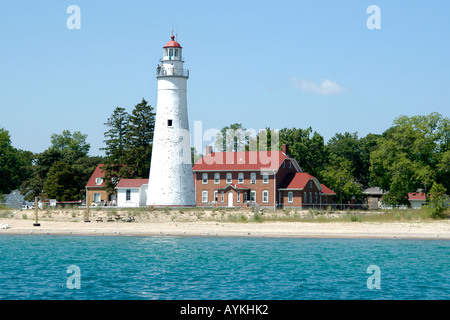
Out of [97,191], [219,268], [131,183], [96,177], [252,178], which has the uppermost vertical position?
[96,177]

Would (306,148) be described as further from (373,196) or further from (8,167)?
(8,167)

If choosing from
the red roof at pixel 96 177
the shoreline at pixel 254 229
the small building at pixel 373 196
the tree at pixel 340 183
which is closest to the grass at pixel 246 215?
the shoreline at pixel 254 229

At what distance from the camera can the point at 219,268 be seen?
1174 inches

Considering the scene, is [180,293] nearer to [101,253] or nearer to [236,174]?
[101,253]

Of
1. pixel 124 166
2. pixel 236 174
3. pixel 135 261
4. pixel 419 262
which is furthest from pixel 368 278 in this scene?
pixel 124 166

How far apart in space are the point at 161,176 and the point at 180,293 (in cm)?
3586

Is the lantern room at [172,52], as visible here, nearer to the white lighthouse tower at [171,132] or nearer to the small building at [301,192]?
the white lighthouse tower at [171,132]

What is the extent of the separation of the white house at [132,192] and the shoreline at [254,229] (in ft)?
67.1

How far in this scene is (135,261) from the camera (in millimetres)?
32469

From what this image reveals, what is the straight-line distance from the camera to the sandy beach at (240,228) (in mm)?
40781

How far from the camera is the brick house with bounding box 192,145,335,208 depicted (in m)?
66.6

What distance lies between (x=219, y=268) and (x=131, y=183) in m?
40.9

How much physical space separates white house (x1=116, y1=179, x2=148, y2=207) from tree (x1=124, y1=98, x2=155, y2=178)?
610cm

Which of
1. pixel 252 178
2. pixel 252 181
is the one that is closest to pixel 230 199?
pixel 252 181
